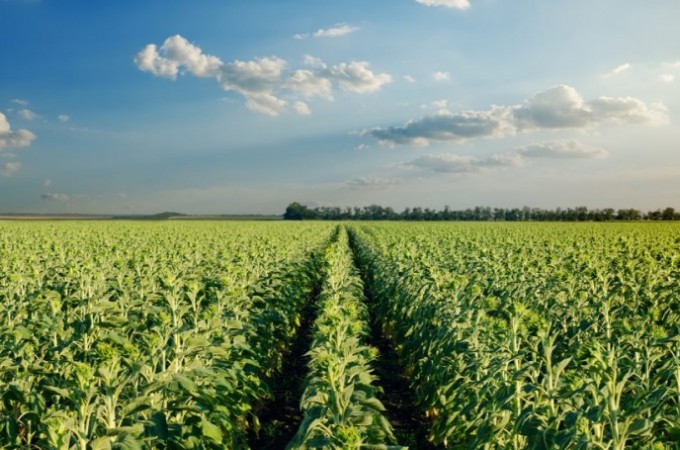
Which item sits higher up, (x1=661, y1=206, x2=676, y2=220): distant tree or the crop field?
(x1=661, y1=206, x2=676, y2=220): distant tree

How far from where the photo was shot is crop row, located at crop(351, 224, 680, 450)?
13.7 ft

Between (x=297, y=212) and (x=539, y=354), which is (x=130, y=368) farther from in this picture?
(x=297, y=212)

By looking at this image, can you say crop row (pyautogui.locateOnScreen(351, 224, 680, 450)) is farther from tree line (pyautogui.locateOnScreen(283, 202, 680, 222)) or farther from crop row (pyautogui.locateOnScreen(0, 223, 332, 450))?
tree line (pyautogui.locateOnScreen(283, 202, 680, 222))

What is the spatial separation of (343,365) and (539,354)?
3.52m

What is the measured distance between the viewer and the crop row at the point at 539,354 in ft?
13.7

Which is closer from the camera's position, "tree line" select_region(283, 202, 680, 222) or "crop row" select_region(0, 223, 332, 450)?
"crop row" select_region(0, 223, 332, 450)

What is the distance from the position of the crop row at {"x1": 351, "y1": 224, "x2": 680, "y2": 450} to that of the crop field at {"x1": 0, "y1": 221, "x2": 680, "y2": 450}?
0.12ft

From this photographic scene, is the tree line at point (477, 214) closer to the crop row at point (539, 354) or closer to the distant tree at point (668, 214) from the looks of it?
the distant tree at point (668, 214)

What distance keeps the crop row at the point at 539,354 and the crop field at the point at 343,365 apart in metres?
0.04

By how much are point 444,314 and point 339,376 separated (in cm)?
389

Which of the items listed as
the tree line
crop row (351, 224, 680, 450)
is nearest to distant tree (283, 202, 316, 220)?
the tree line

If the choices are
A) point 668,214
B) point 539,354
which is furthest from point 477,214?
point 539,354

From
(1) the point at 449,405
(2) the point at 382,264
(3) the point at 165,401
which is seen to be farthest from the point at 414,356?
(2) the point at 382,264

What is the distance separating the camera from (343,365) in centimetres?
514
